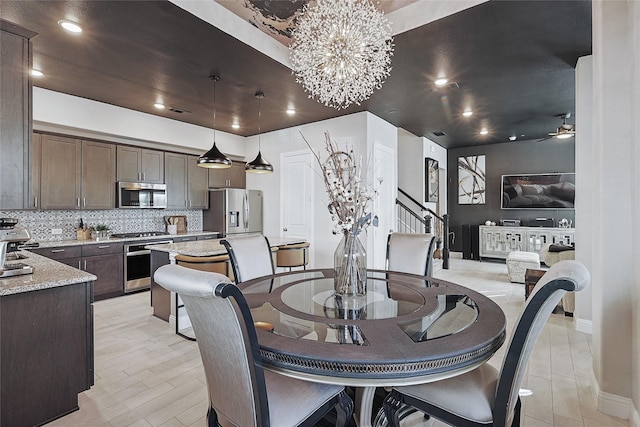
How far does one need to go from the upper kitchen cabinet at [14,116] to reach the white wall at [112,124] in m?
2.40

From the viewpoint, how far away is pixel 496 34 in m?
2.73

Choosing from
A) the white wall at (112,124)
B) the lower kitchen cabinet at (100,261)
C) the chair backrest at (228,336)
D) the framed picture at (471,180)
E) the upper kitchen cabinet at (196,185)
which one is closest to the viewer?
the chair backrest at (228,336)

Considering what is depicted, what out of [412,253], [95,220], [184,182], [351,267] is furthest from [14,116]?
[184,182]

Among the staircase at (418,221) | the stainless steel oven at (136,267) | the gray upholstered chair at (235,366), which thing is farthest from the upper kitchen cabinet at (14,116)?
the staircase at (418,221)

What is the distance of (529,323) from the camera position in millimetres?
1169

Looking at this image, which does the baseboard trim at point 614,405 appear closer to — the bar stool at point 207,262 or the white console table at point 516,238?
the bar stool at point 207,262

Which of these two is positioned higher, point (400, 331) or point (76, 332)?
point (400, 331)

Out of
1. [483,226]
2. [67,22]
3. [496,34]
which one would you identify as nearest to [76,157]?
[67,22]

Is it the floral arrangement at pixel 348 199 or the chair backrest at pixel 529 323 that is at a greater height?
the floral arrangement at pixel 348 199

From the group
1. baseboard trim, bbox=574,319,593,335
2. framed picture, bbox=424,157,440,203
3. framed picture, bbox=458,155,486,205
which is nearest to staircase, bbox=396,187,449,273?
framed picture, bbox=424,157,440,203

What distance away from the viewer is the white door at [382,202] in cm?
502

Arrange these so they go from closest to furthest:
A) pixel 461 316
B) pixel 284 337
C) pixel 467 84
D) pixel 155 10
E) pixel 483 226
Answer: pixel 284 337
pixel 461 316
pixel 155 10
pixel 467 84
pixel 483 226

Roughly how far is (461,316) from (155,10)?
9.62 ft

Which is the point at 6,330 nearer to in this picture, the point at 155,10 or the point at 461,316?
the point at 155,10
